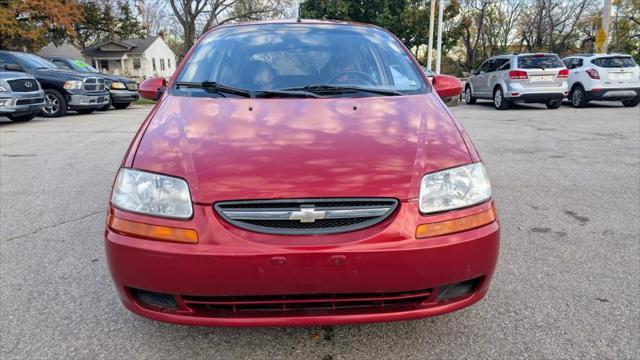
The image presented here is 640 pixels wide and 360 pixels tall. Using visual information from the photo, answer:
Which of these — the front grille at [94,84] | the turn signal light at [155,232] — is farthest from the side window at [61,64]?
the turn signal light at [155,232]

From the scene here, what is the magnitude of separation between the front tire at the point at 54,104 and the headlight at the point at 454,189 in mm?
13118

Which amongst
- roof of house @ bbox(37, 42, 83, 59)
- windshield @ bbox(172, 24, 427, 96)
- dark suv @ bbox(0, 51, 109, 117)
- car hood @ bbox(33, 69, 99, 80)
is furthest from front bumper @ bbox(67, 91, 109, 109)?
roof of house @ bbox(37, 42, 83, 59)

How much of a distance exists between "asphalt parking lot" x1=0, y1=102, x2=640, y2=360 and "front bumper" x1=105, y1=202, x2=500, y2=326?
0.37m

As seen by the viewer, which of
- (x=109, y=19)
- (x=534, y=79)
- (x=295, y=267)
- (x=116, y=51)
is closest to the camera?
(x=295, y=267)

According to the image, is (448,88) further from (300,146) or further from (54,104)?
(54,104)

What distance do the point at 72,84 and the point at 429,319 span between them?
1278 centimetres

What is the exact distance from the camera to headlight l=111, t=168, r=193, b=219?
6.11 ft

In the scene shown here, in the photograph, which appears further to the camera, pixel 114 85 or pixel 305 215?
pixel 114 85

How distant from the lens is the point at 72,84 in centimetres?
1238

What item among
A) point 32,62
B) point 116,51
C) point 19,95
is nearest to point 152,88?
point 19,95

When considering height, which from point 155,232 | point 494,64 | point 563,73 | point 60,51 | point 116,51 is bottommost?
point 155,232

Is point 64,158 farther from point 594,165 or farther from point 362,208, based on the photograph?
point 594,165

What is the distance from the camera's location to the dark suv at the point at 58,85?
1229 centimetres

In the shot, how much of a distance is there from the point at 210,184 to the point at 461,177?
3.50ft
